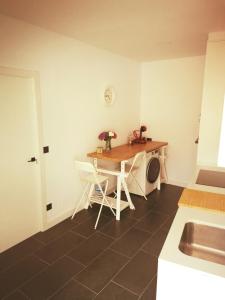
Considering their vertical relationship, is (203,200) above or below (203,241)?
above

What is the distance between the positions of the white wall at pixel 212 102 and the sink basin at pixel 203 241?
1.46 m

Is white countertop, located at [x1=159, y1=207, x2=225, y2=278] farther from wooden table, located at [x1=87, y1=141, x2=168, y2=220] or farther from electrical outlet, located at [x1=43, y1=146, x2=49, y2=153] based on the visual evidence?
electrical outlet, located at [x1=43, y1=146, x2=49, y2=153]

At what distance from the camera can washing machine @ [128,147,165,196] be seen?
3.75 metres

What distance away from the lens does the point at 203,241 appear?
1343 millimetres

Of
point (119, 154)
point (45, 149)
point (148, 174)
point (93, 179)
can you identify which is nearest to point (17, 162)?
point (45, 149)

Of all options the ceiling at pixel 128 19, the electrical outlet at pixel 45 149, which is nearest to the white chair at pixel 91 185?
the electrical outlet at pixel 45 149

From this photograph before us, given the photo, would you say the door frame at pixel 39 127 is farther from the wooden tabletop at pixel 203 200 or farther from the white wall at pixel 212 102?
the white wall at pixel 212 102

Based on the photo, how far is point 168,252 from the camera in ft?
3.40

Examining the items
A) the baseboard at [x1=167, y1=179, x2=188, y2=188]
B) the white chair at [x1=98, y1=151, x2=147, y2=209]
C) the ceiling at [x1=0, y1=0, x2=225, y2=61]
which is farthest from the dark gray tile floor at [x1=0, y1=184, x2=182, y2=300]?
the ceiling at [x1=0, y1=0, x2=225, y2=61]

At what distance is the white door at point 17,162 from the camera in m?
2.29

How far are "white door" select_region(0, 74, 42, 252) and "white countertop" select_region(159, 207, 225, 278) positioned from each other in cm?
182

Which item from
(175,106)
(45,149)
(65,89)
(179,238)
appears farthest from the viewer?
(175,106)

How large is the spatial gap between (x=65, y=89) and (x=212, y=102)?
5.94 ft

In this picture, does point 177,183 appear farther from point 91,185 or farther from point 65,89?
point 65,89
